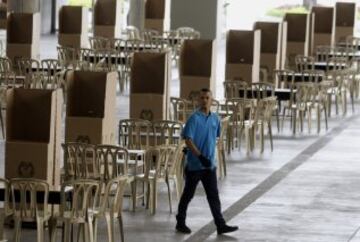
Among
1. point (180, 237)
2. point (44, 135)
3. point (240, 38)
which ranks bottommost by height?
point (180, 237)

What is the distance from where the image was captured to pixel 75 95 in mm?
15656

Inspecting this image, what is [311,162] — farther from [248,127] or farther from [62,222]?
[62,222]

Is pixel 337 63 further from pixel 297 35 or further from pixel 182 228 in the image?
pixel 182 228

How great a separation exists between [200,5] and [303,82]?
37.8ft

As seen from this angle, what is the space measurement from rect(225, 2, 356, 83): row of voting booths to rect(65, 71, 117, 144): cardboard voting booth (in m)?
6.87

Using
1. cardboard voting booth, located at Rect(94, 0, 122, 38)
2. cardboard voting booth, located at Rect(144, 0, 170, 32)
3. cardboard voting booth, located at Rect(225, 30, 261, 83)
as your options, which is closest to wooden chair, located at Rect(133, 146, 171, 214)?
cardboard voting booth, located at Rect(225, 30, 261, 83)

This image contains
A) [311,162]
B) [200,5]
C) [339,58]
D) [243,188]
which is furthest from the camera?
[200,5]

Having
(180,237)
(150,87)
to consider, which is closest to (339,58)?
(150,87)

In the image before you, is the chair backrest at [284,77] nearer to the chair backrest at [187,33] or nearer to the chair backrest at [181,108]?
the chair backrest at [181,108]

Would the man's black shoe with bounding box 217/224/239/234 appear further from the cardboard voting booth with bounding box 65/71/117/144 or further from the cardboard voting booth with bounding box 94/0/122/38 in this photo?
the cardboard voting booth with bounding box 94/0/122/38

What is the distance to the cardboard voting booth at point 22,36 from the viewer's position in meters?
24.5

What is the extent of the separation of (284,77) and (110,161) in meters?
8.99

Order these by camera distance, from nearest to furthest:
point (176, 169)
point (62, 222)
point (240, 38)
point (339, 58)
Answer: point (62, 222), point (176, 169), point (240, 38), point (339, 58)

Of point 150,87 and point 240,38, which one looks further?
point 240,38
